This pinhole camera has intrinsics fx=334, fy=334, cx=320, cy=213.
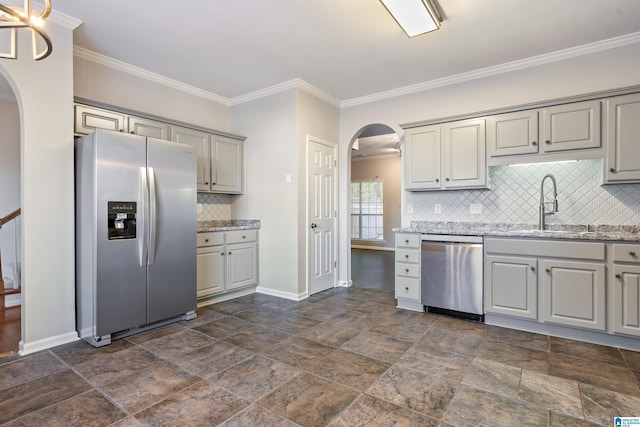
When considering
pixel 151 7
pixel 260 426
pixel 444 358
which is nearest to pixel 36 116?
pixel 151 7

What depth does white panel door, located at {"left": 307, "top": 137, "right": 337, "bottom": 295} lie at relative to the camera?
4.38 meters

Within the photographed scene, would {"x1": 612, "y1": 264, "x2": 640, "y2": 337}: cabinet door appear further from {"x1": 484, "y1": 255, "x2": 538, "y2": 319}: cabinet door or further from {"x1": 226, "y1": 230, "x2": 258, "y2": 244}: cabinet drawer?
{"x1": 226, "y1": 230, "x2": 258, "y2": 244}: cabinet drawer

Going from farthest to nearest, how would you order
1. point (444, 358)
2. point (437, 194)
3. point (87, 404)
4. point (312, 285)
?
point (312, 285)
point (437, 194)
point (444, 358)
point (87, 404)

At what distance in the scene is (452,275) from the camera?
345cm

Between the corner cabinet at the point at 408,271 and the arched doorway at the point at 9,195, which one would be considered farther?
the arched doorway at the point at 9,195

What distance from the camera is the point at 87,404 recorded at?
1945 mm

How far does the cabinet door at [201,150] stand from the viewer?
398cm

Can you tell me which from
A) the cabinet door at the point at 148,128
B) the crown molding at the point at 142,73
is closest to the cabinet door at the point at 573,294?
the cabinet door at the point at 148,128

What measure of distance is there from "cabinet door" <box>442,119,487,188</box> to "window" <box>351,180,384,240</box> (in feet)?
18.2

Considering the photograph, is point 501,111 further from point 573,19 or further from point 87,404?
point 87,404

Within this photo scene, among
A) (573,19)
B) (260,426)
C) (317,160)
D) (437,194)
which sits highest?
(573,19)

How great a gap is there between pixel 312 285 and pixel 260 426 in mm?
2674

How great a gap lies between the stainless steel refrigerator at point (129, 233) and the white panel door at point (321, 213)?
1.60 meters

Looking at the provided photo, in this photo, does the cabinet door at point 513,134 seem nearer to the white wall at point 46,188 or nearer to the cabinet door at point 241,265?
the cabinet door at point 241,265
